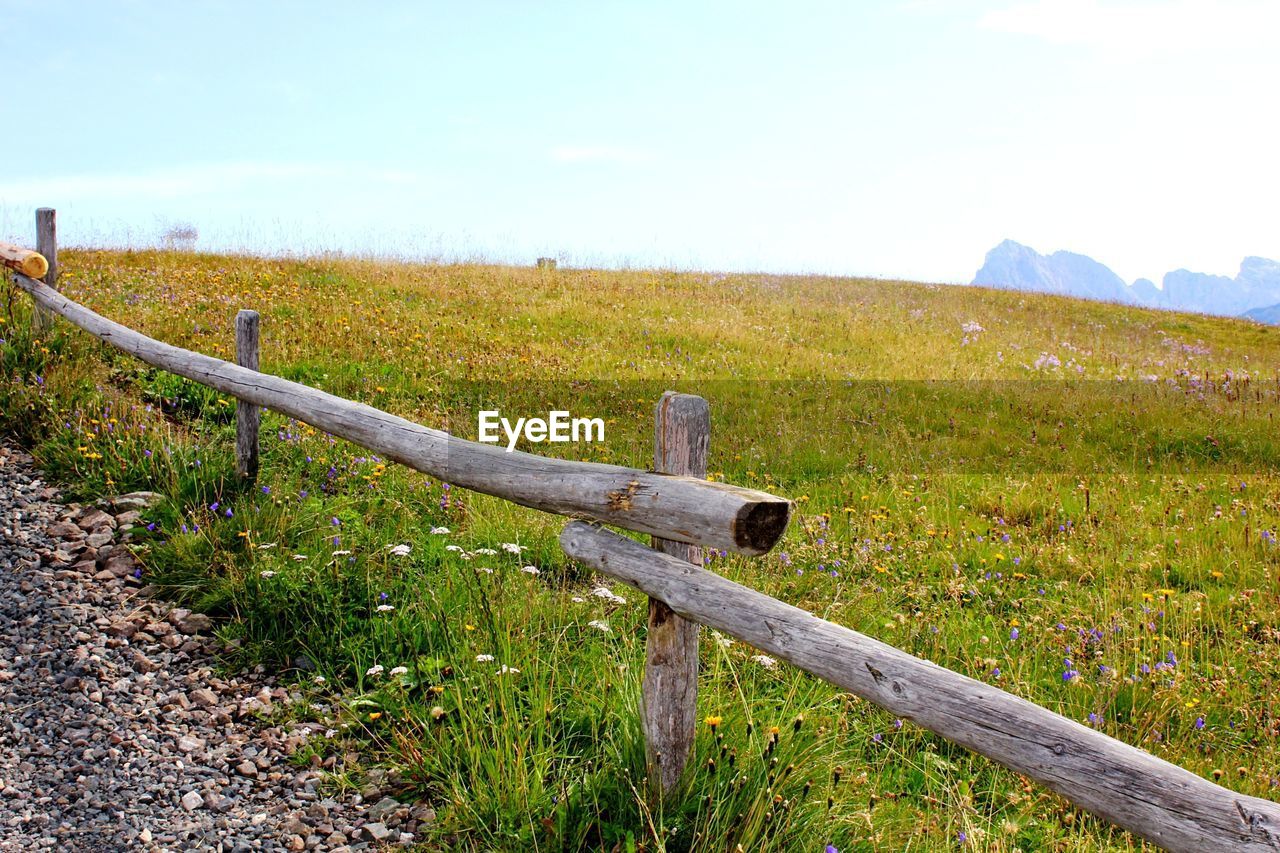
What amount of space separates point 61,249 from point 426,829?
18.0 m

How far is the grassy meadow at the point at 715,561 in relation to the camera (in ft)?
11.9

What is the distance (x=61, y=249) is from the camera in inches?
682

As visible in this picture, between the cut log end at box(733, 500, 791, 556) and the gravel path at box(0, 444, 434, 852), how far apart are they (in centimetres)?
203

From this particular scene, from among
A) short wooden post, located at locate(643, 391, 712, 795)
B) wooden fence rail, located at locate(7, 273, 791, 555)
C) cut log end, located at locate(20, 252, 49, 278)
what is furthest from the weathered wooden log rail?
short wooden post, located at locate(643, 391, 712, 795)

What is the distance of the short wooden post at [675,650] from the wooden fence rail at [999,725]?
0.56ft

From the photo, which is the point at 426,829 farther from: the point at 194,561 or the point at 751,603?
the point at 194,561

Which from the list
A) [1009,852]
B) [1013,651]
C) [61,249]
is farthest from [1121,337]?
[61,249]

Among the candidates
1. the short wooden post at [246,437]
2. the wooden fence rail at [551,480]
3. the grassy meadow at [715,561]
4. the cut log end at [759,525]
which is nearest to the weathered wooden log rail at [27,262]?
the grassy meadow at [715,561]

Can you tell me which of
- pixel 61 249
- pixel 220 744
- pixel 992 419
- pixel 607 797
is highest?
pixel 61 249

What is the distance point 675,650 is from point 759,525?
0.79m

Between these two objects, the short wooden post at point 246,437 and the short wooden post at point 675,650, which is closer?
the short wooden post at point 675,650

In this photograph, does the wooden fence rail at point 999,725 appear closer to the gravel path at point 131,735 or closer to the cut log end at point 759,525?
the cut log end at point 759,525

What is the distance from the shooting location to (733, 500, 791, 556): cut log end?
9.36 feet

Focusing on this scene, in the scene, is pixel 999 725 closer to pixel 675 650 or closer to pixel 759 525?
pixel 759 525
